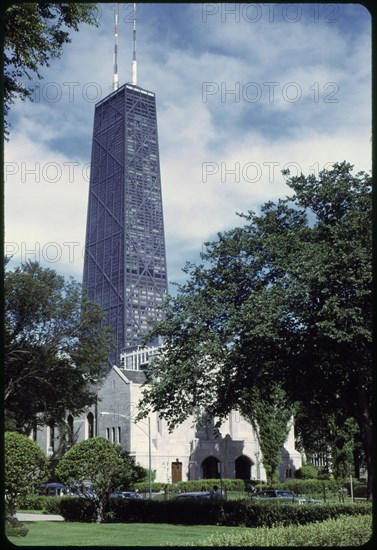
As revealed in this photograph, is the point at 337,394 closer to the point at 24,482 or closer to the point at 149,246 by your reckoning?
the point at 24,482

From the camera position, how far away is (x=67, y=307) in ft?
165

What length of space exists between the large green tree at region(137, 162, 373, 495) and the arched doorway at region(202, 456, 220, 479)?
39.6 meters

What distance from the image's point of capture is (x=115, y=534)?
27.1m

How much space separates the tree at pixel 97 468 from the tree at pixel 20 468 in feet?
12.4

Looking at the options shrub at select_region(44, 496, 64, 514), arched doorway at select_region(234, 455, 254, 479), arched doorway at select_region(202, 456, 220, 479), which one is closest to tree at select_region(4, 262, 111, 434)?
shrub at select_region(44, 496, 64, 514)

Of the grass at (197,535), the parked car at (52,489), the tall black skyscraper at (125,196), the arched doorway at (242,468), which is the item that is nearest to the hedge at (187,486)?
the arched doorway at (242,468)

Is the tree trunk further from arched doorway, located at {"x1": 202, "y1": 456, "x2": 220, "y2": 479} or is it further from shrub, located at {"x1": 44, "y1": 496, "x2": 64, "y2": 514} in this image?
arched doorway, located at {"x1": 202, "y1": 456, "x2": 220, "y2": 479}

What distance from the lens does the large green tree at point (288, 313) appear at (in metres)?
25.4

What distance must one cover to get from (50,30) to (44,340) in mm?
33887

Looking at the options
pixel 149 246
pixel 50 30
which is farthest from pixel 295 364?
pixel 149 246

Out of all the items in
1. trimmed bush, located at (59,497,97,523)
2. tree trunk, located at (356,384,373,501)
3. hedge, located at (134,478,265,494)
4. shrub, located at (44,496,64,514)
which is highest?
tree trunk, located at (356,384,373,501)

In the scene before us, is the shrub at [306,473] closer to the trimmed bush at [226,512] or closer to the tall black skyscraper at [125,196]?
the tall black skyscraper at [125,196]

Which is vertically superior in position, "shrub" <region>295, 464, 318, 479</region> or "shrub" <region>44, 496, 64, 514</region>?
"shrub" <region>44, 496, 64, 514</region>

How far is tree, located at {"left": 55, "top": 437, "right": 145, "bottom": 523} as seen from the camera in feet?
111
